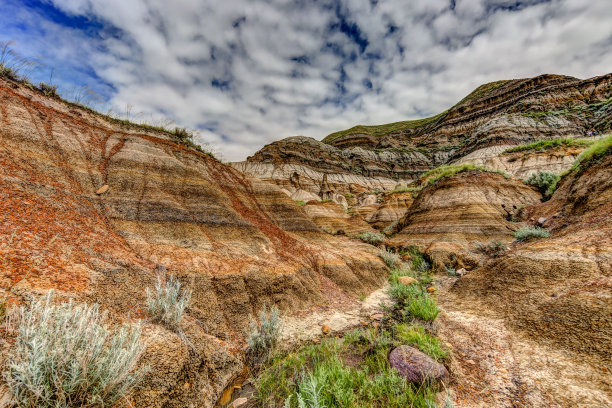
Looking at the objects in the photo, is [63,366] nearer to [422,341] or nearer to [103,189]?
[422,341]

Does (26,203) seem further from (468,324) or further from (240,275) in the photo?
(468,324)

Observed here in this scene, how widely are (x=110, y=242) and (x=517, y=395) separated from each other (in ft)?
27.8

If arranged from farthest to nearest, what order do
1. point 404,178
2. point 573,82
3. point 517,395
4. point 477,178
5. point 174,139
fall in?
point 404,178 → point 573,82 → point 477,178 → point 174,139 → point 517,395

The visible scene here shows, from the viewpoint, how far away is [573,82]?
169 feet

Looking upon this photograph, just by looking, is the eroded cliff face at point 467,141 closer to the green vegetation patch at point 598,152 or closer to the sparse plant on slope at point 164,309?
the green vegetation patch at point 598,152

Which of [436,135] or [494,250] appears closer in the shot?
[494,250]

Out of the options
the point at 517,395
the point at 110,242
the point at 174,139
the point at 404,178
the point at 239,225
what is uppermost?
the point at 404,178

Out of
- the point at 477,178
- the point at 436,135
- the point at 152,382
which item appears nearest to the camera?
the point at 152,382

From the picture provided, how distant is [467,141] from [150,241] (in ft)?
210

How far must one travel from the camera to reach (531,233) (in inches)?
425

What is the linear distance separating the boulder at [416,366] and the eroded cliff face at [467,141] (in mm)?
31524

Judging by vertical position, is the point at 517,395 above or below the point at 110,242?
below

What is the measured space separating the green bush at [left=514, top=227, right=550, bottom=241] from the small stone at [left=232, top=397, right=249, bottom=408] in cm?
1261

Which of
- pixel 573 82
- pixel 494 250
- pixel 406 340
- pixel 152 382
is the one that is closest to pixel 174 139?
pixel 152 382
